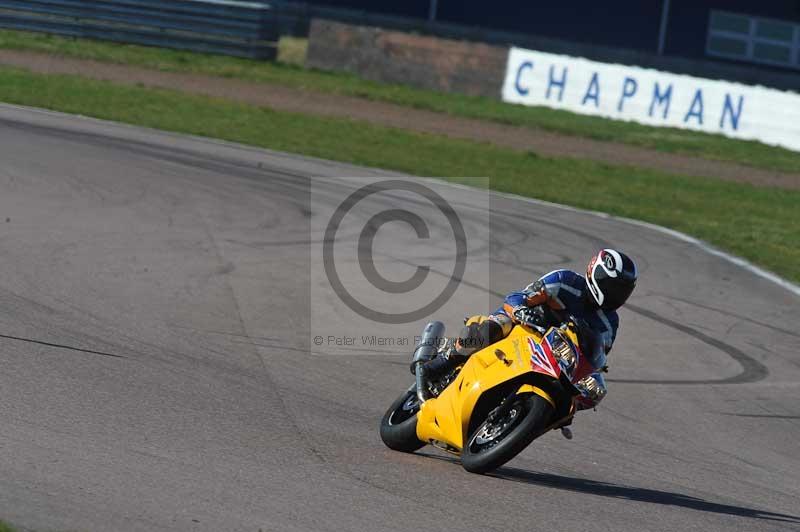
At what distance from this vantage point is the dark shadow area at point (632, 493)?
21.4 feet

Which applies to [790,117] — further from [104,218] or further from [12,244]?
[12,244]

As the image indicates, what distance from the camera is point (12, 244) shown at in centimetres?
1127

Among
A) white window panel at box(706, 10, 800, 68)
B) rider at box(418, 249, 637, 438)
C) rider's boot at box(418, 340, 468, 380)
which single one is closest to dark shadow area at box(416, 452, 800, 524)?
rider at box(418, 249, 637, 438)

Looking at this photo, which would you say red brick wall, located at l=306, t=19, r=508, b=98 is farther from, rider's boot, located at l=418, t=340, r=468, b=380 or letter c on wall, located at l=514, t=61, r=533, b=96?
rider's boot, located at l=418, t=340, r=468, b=380

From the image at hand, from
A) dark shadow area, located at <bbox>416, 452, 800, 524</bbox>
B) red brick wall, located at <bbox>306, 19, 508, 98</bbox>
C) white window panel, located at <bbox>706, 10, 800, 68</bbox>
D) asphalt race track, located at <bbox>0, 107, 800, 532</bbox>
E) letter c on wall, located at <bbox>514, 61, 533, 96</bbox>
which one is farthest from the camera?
white window panel, located at <bbox>706, 10, 800, 68</bbox>

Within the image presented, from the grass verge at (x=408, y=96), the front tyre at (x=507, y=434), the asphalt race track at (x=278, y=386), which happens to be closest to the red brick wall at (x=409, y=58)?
the grass verge at (x=408, y=96)

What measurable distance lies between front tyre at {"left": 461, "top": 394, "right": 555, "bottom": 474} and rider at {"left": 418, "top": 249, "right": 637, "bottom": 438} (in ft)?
1.06

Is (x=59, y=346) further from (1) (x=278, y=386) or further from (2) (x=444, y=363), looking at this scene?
(2) (x=444, y=363)

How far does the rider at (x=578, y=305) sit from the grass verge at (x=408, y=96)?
1800cm

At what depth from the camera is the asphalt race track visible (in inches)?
224

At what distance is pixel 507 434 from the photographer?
6.32m

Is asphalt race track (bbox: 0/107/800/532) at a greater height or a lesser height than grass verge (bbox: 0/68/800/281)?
lesser

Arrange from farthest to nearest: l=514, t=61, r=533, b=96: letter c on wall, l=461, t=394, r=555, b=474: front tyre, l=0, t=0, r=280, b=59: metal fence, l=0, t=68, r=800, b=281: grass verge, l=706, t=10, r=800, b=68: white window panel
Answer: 1. l=706, t=10, r=800, b=68: white window panel
2. l=0, t=0, r=280, b=59: metal fence
3. l=514, t=61, r=533, b=96: letter c on wall
4. l=0, t=68, r=800, b=281: grass verge
5. l=461, t=394, r=555, b=474: front tyre

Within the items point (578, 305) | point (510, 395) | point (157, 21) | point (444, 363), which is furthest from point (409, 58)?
point (510, 395)
